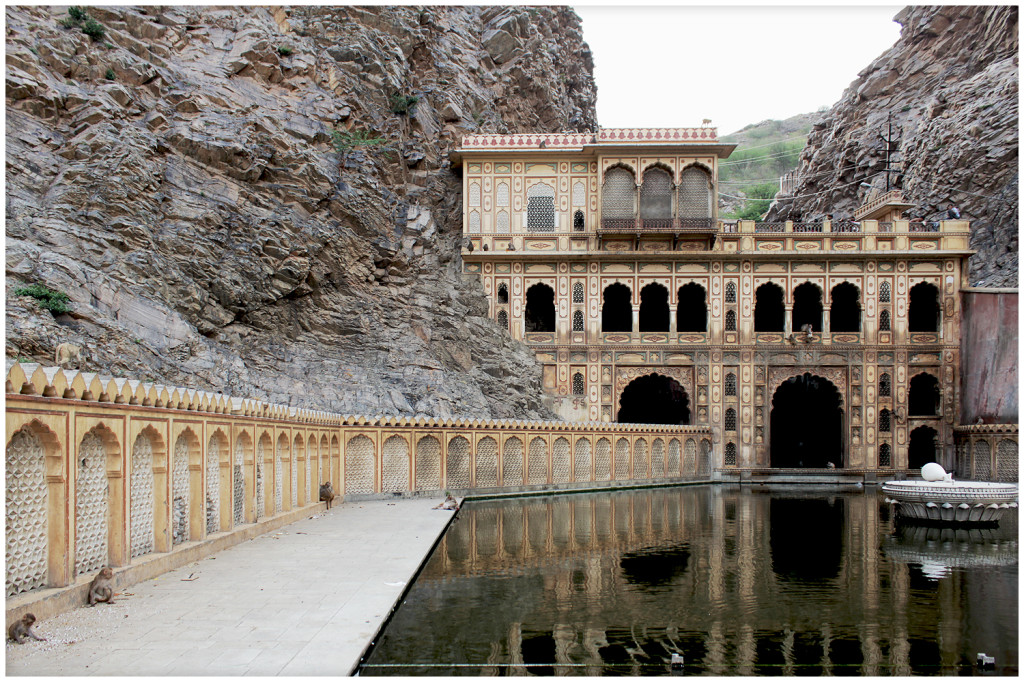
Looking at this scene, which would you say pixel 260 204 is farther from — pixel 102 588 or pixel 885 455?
pixel 885 455

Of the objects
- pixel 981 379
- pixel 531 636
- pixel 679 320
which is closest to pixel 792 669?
pixel 531 636

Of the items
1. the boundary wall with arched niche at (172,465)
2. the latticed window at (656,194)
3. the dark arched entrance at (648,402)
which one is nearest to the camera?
the boundary wall with arched niche at (172,465)

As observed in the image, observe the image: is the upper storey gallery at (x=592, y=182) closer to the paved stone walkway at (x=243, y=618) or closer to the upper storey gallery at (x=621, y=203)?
the upper storey gallery at (x=621, y=203)

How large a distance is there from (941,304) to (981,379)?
3295 mm

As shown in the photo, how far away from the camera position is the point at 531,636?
7.61 metres

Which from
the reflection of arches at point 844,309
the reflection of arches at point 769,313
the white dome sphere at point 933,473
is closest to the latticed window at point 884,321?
the reflection of arches at point 844,309

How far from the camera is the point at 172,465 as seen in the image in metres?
10.3

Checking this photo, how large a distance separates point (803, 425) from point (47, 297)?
30.0 metres

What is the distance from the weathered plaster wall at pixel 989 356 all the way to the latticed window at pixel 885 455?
9.65ft

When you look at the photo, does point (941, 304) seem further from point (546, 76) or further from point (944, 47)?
point (546, 76)

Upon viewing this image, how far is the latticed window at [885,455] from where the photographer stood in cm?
3047

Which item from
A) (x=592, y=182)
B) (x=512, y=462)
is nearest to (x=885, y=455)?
(x=592, y=182)

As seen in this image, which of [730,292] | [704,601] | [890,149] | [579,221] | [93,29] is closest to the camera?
[704,601]

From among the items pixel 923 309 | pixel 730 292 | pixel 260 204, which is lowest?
pixel 923 309
